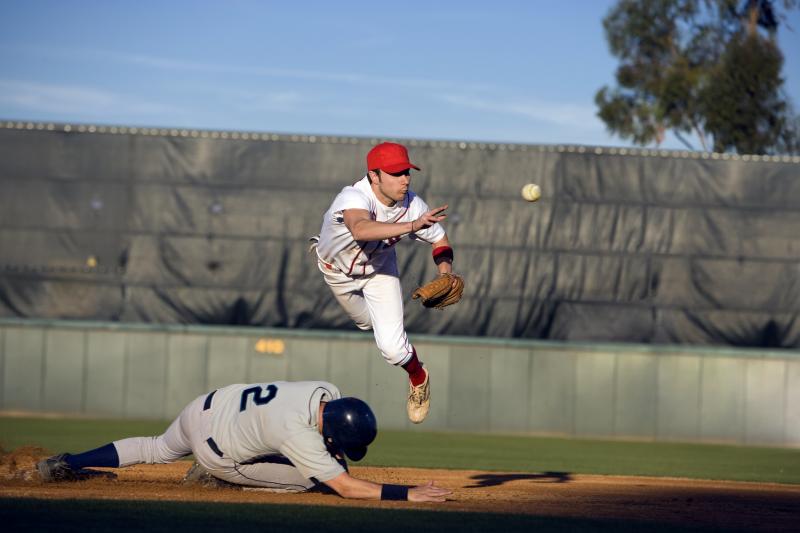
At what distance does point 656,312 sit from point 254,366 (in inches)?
200

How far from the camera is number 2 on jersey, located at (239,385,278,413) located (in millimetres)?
6012

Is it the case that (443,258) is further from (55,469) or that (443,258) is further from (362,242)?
(55,469)

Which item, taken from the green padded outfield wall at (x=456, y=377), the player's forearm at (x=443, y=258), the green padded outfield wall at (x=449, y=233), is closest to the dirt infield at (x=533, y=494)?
the player's forearm at (x=443, y=258)

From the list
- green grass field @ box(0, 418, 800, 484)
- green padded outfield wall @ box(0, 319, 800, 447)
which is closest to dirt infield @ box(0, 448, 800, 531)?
green grass field @ box(0, 418, 800, 484)

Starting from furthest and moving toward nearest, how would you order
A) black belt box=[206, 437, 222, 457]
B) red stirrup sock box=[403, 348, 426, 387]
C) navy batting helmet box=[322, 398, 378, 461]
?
1. red stirrup sock box=[403, 348, 426, 387]
2. black belt box=[206, 437, 222, 457]
3. navy batting helmet box=[322, 398, 378, 461]

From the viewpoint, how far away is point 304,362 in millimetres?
13742

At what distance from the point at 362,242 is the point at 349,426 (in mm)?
1573

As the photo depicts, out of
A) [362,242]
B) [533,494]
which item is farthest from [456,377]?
[362,242]

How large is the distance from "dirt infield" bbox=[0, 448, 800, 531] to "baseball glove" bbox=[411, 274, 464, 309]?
4.02 feet

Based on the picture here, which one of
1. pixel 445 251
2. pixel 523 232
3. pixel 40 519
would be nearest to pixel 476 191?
pixel 523 232

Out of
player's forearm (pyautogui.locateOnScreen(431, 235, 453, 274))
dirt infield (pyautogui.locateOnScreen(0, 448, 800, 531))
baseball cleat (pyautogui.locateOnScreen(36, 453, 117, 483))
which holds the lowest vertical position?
dirt infield (pyautogui.locateOnScreen(0, 448, 800, 531))

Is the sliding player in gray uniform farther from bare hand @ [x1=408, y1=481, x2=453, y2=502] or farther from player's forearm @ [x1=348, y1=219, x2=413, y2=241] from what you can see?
player's forearm @ [x1=348, y1=219, x2=413, y2=241]

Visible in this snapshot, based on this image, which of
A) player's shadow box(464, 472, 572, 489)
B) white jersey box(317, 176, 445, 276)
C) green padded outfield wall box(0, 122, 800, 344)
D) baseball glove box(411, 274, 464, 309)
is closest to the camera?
white jersey box(317, 176, 445, 276)

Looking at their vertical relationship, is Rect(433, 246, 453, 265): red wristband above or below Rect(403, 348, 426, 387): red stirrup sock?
above
